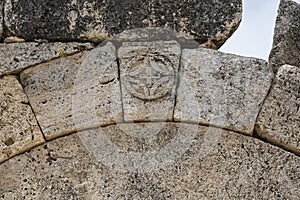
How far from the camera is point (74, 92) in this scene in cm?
358

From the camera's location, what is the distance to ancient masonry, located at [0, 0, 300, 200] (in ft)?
11.4

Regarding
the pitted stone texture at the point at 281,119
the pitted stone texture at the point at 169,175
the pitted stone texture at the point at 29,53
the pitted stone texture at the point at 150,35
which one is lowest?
the pitted stone texture at the point at 169,175

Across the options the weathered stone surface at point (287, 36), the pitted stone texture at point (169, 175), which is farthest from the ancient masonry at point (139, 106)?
the weathered stone surface at point (287, 36)

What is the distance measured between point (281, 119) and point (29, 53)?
4.44 feet

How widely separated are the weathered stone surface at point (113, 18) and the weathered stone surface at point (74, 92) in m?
0.14

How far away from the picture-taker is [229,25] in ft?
12.0

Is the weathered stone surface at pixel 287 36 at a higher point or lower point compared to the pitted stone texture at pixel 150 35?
lower

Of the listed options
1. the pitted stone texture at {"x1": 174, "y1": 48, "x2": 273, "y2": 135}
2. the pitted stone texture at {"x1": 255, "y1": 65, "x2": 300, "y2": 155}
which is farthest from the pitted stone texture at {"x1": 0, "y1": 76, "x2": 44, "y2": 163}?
the pitted stone texture at {"x1": 255, "y1": 65, "x2": 300, "y2": 155}

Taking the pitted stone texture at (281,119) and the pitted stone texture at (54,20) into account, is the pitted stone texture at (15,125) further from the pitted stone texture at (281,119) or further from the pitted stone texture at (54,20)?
the pitted stone texture at (281,119)

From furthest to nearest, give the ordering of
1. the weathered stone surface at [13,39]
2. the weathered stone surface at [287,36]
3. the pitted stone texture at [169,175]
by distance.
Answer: the weathered stone surface at [287,36] < the weathered stone surface at [13,39] < the pitted stone texture at [169,175]

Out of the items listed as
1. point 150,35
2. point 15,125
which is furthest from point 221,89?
point 15,125

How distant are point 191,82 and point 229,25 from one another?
0.38 m

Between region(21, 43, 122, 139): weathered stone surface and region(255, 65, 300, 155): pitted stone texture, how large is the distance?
0.75m

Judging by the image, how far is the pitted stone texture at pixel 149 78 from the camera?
3539 millimetres
